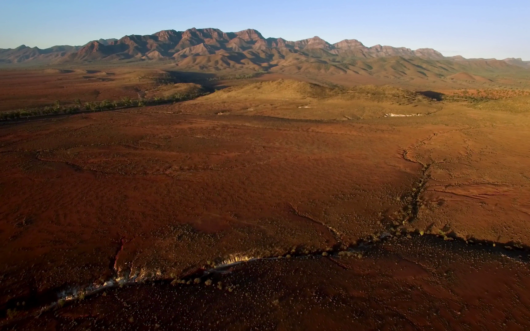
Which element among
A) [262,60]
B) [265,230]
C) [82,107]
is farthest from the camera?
[262,60]

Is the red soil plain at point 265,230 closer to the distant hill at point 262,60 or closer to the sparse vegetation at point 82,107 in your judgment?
the sparse vegetation at point 82,107

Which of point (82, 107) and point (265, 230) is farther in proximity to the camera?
point (82, 107)

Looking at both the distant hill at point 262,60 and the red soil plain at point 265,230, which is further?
the distant hill at point 262,60

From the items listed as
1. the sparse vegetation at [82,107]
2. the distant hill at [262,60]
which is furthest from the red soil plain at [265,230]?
the distant hill at [262,60]

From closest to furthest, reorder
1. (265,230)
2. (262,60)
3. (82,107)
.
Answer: (265,230), (82,107), (262,60)

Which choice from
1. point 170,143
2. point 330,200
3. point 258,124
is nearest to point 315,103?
point 258,124

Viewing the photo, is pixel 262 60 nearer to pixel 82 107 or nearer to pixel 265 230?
pixel 82 107

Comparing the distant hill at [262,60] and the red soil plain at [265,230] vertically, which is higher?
the distant hill at [262,60]

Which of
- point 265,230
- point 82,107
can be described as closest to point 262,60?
point 82,107

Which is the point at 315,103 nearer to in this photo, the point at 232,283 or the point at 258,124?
the point at 258,124
